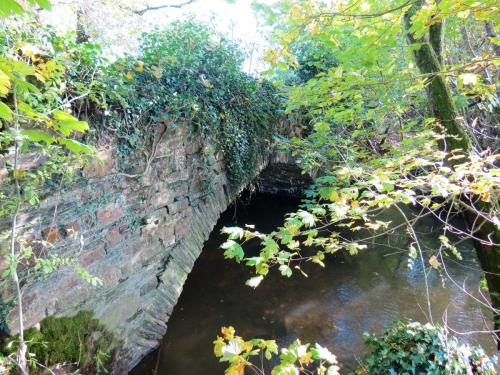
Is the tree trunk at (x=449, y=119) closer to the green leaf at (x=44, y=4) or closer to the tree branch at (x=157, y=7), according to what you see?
the green leaf at (x=44, y=4)

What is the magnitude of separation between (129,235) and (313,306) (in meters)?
2.99

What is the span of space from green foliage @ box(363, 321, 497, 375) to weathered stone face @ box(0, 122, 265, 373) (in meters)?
1.87

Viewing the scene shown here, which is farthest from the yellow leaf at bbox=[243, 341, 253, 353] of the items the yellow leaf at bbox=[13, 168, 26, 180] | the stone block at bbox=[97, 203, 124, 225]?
the yellow leaf at bbox=[13, 168, 26, 180]

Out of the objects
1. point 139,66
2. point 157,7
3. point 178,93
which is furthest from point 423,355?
point 157,7

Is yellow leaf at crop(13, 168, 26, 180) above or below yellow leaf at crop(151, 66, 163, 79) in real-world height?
below

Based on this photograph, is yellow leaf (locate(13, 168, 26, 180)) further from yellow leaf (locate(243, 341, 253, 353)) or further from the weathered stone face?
yellow leaf (locate(243, 341, 253, 353))

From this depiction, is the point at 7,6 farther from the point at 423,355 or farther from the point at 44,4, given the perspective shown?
the point at 423,355

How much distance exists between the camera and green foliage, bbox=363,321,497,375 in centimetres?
232

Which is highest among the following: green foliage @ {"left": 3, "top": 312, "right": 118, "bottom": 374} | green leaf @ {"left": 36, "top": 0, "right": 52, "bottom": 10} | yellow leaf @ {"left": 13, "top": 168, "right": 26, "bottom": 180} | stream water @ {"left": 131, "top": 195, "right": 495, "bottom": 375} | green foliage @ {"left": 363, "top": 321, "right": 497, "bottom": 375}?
green leaf @ {"left": 36, "top": 0, "right": 52, "bottom": 10}

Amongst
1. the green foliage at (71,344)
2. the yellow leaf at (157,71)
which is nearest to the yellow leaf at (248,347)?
the green foliage at (71,344)

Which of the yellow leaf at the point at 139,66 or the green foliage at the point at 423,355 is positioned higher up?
the yellow leaf at the point at 139,66

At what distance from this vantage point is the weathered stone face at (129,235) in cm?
195

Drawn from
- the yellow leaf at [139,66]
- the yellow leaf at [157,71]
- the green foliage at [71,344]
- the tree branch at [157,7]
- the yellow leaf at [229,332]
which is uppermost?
the tree branch at [157,7]

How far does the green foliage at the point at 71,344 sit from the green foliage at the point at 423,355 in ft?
6.99
